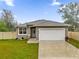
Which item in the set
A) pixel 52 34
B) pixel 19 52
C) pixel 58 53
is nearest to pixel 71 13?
pixel 52 34

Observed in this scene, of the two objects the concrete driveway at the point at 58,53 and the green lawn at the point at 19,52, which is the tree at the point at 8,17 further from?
the concrete driveway at the point at 58,53

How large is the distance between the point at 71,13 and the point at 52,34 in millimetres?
31080

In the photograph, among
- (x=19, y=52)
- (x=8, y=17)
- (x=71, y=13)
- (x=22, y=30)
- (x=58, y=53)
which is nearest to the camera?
(x=58, y=53)

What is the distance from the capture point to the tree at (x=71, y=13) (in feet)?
194

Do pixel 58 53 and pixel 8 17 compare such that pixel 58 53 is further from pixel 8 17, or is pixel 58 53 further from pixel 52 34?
pixel 8 17

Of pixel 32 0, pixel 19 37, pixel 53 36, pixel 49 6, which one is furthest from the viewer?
pixel 49 6

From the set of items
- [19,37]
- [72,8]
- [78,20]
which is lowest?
[19,37]

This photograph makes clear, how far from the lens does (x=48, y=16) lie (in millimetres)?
52469

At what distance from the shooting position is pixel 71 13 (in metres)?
60.1

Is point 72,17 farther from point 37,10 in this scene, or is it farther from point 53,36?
point 53,36

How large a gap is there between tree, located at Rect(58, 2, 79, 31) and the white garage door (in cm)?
2883

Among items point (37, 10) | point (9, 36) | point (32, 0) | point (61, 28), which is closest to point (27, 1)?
point (32, 0)

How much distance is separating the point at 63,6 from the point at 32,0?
59.1 ft

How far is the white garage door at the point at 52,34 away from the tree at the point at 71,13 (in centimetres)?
2883
